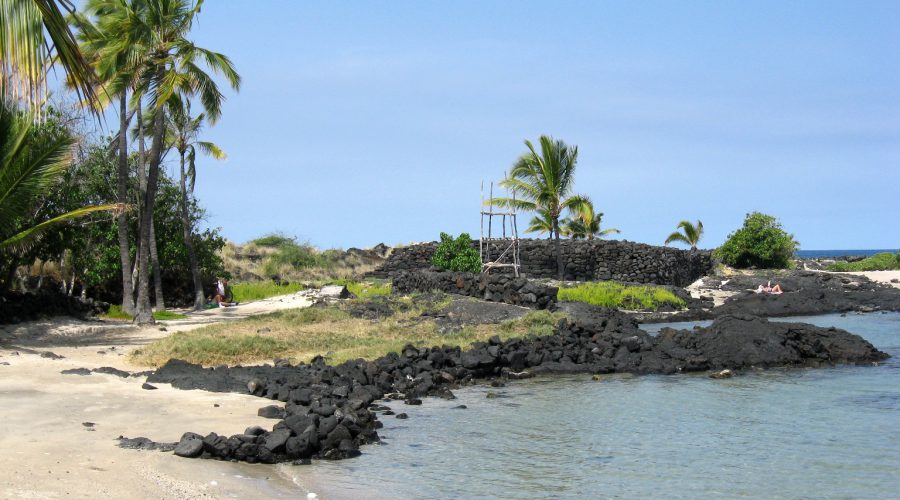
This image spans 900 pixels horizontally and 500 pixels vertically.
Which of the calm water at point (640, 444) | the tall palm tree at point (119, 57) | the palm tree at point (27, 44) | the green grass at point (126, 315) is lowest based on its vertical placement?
the calm water at point (640, 444)

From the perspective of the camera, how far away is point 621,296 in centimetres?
3133

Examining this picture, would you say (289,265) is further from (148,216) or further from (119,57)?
(119,57)

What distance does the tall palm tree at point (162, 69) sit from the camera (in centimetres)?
2117

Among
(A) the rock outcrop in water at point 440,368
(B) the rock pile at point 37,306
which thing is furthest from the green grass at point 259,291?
(A) the rock outcrop in water at point 440,368

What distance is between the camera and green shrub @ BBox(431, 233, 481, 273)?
32656 mm

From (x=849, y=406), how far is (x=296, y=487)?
361 inches

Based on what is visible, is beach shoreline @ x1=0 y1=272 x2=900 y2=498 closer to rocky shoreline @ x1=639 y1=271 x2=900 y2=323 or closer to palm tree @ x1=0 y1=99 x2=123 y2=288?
palm tree @ x1=0 y1=99 x2=123 y2=288

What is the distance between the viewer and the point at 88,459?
730 centimetres

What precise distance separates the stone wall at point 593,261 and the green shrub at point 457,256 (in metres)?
7.19

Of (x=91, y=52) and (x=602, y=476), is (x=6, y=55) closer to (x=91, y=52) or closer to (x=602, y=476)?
(x=602, y=476)

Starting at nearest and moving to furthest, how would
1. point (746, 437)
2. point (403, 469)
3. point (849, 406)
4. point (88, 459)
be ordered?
1. point (88, 459)
2. point (403, 469)
3. point (746, 437)
4. point (849, 406)

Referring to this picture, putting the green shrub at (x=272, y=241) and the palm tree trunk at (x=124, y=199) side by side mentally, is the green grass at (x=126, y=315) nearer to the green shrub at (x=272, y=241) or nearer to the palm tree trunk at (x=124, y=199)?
the palm tree trunk at (x=124, y=199)

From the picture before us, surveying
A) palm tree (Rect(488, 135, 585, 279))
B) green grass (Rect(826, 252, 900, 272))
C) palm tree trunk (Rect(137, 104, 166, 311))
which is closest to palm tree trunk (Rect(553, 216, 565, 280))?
palm tree (Rect(488, 135, 585, 279))

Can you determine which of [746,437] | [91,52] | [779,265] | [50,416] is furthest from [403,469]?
[779,265]
